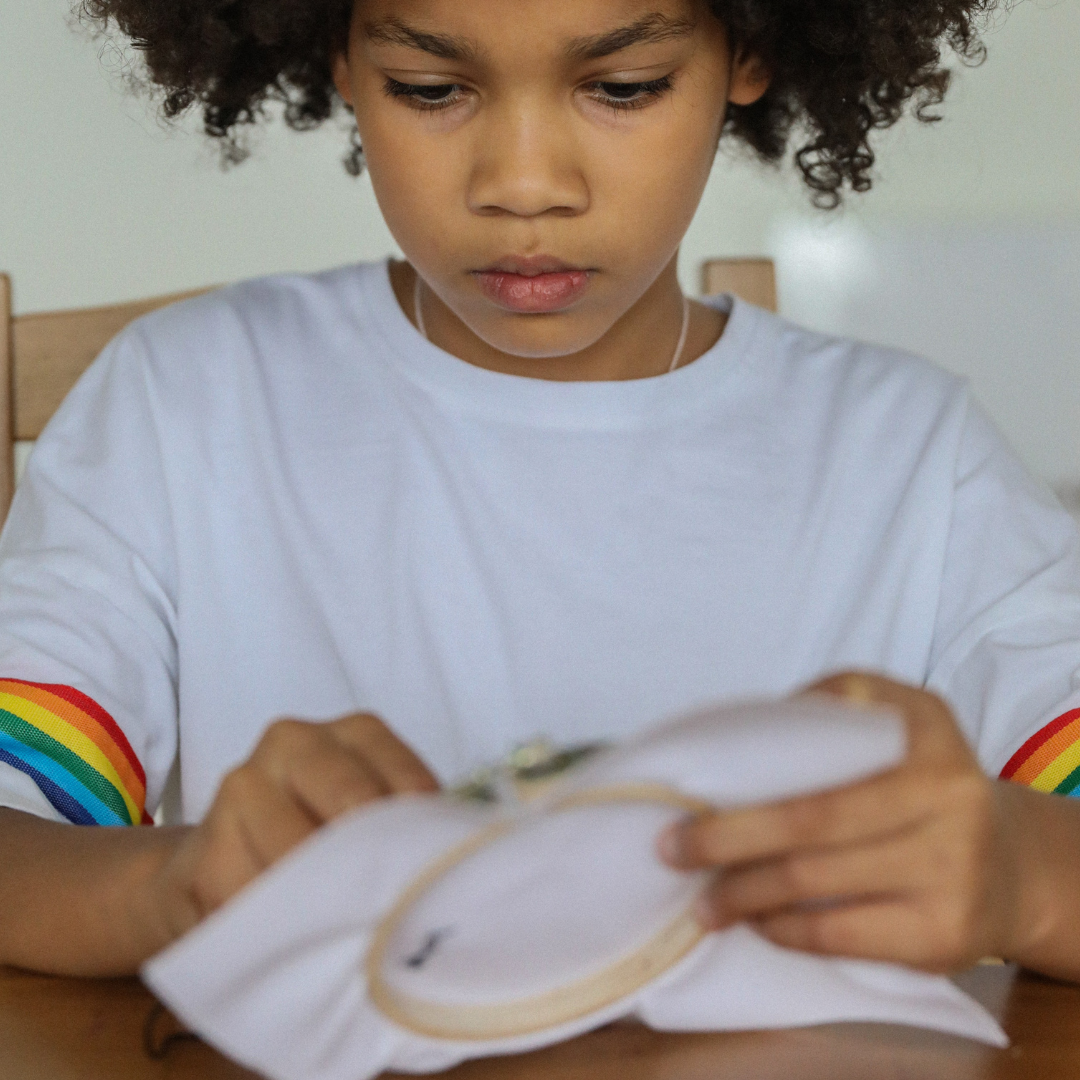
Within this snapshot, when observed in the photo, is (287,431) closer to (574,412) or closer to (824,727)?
(574,412)

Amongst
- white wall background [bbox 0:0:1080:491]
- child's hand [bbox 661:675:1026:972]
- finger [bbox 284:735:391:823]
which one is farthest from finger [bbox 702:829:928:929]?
white wall background [bbox 0:0:1080:491]

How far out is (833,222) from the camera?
5.73 feet

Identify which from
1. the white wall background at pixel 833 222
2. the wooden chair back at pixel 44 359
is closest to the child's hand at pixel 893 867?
the wooden chair back at pixel 44 359

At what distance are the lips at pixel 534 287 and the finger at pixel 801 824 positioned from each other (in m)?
0.34

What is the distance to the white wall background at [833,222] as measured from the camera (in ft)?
5.65

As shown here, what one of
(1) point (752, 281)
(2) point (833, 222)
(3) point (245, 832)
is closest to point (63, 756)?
(3) point (245, 832)

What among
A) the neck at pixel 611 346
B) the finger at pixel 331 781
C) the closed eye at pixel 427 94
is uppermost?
the closed eye at pixel 427 94

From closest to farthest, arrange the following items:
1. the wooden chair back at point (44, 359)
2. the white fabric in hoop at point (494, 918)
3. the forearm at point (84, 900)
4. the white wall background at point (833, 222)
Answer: the white fabric in hoop at point (494, 918) < the forearm at point (84, 900) < the wooden chair back at point (44, 359) < the white wall background at point (833, 222)

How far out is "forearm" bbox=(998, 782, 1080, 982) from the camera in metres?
0.52

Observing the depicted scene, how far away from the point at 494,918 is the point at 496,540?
0.45 metres

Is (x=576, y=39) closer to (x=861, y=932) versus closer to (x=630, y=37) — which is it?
(x=630, y=37)

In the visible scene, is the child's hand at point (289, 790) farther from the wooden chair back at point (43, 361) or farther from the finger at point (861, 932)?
the wooden chair back at point (43, 361)

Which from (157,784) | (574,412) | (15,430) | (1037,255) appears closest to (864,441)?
(574,412)

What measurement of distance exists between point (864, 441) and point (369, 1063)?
54 cm
